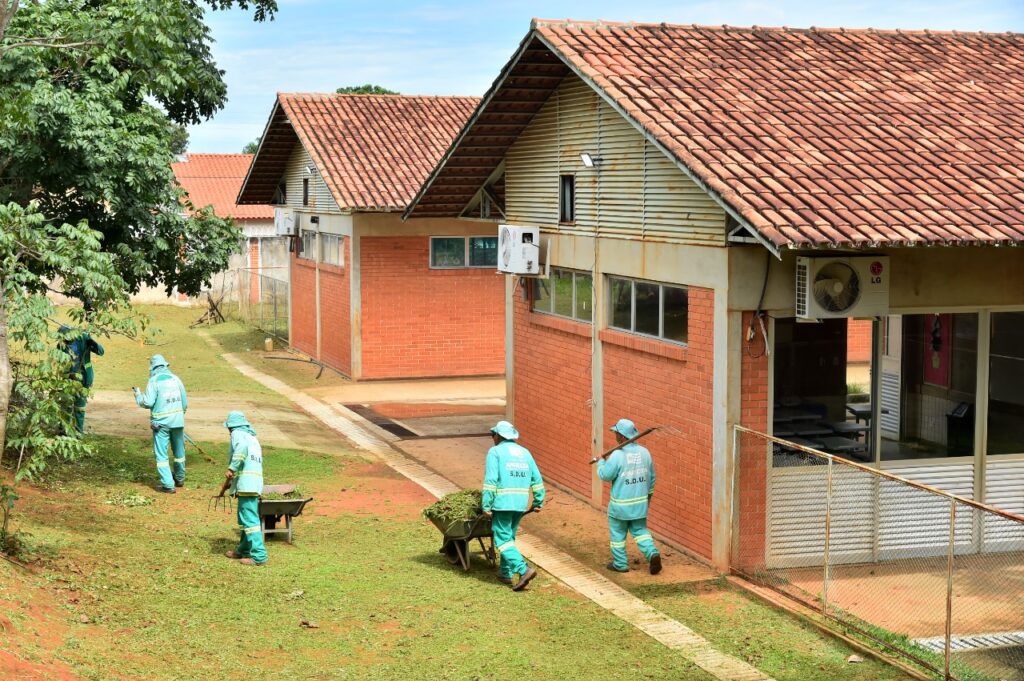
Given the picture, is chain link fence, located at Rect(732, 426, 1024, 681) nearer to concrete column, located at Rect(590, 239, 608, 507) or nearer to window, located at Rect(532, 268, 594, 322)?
concrete column, located at Rect(590, 239, 608, 507)

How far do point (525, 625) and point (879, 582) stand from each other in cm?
366

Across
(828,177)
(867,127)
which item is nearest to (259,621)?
(828,177)

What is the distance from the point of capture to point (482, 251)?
28438 mm

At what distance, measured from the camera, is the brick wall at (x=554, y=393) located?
16.6 metres

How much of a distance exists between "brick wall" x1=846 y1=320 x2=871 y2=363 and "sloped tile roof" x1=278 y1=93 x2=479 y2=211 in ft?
43.5

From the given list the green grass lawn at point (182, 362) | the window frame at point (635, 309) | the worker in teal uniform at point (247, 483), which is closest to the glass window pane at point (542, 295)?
the window frame at point (635, 309)

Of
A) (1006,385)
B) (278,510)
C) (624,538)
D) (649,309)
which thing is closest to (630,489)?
(624,538)

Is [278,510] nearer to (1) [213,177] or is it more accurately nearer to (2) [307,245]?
(2) [307,245]

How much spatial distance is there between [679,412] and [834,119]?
3741mm

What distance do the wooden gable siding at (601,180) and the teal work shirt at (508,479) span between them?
300 centimetres

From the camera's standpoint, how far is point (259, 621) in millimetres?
10977

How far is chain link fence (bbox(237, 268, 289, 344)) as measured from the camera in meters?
35.8

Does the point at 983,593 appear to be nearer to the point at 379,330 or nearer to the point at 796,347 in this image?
the point at 796,347

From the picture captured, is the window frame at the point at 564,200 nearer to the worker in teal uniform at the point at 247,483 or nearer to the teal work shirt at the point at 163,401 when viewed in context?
the teal work shirt at the point at 163,401
